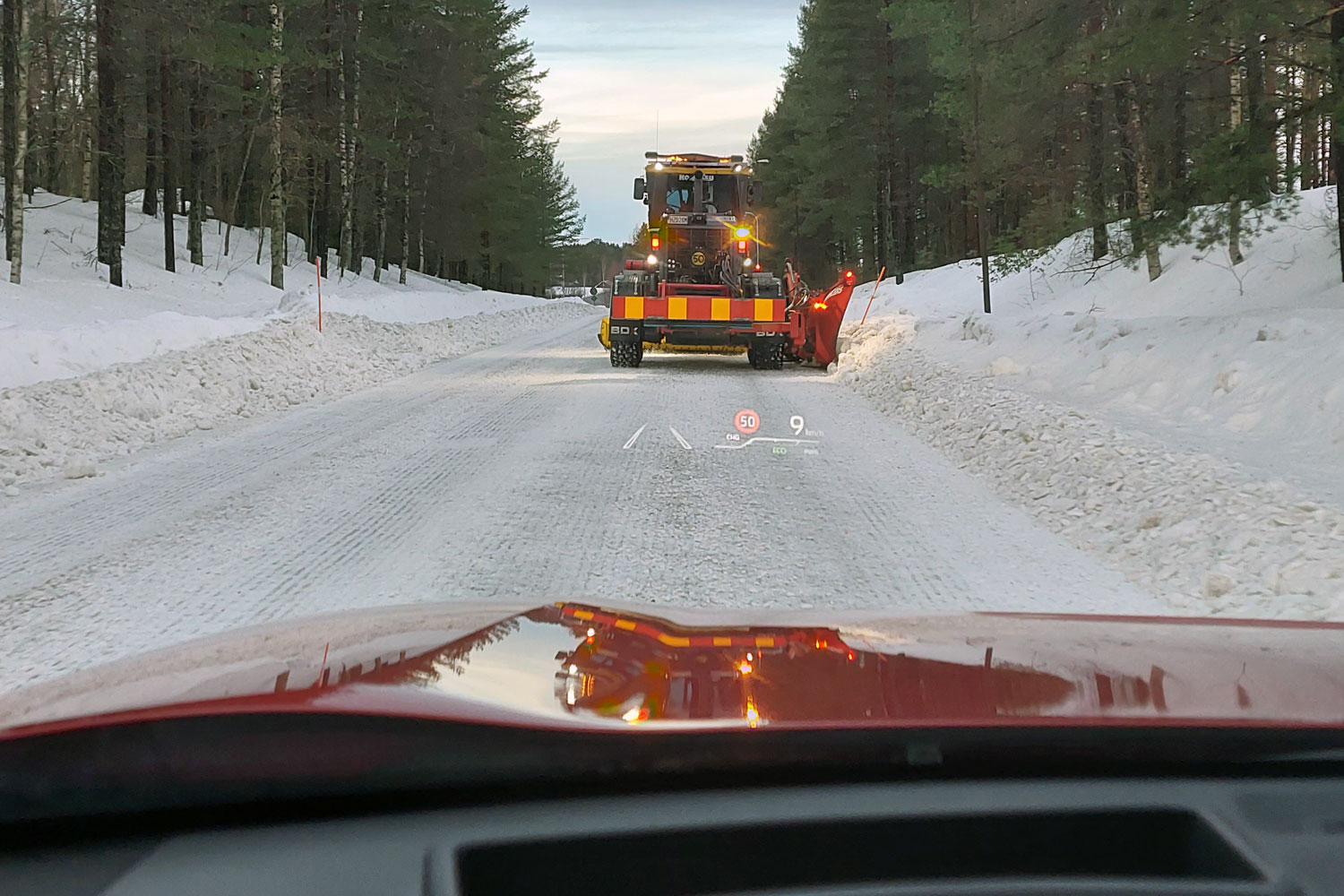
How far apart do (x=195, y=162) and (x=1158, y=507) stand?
2851cm

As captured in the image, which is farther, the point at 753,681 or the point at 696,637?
the point at 696,637

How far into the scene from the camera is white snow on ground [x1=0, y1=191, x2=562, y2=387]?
11930mm

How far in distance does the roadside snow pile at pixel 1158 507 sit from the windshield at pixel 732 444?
0.11 ft

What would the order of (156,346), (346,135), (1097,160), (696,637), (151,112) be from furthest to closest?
(346,135) → (151,112) → (1097,160) → (156,346) → (696,637)

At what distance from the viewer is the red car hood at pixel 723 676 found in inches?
61.0

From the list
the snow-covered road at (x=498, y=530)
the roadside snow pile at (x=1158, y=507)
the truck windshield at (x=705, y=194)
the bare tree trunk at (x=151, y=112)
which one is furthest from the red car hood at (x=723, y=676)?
the bare tree trunk at (x=151, y=112)

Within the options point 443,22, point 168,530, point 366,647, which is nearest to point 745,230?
point 168,530

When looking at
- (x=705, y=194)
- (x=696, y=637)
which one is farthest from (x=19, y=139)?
(x=696, y=637)

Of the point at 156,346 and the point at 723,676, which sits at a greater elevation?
the point at 156,346

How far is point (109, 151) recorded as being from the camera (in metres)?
20.5

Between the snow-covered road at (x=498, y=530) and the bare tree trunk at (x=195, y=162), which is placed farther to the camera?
the bare tree trunk at (x=195, y=162)

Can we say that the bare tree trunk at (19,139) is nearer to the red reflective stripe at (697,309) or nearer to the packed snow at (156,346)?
the packed snow at (156,346)

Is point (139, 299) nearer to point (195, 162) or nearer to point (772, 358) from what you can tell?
A: point (195, 162)

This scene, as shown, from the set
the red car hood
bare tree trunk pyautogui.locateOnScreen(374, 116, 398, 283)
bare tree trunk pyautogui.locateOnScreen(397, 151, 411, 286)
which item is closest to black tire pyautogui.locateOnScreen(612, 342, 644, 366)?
the red car hood
